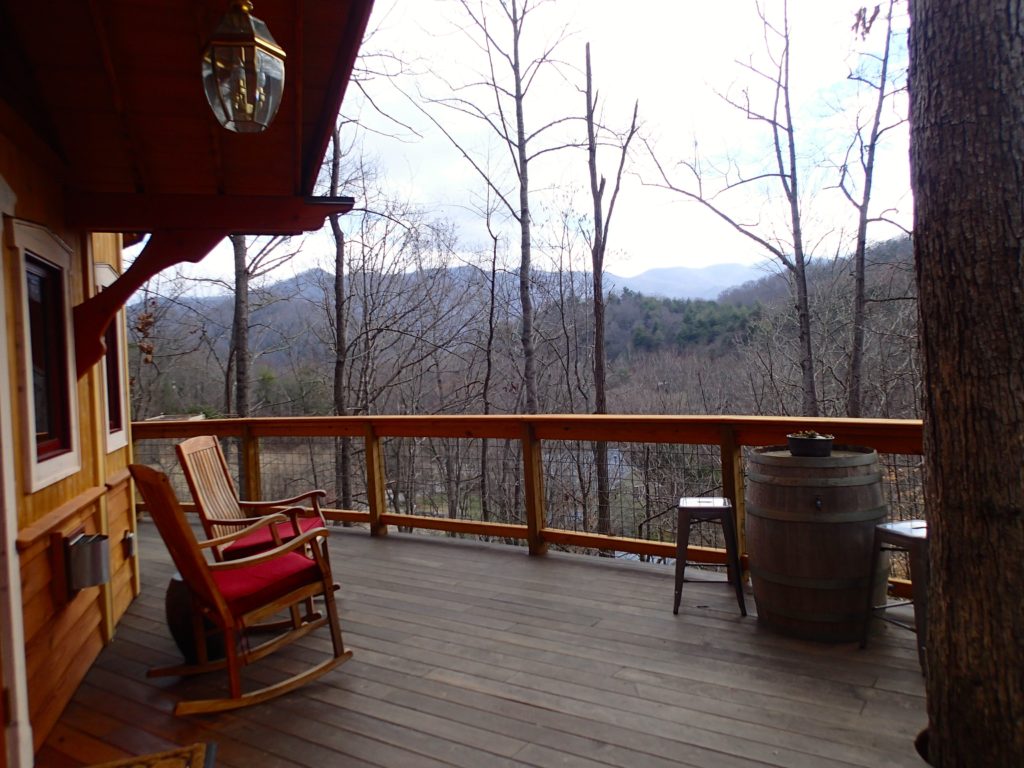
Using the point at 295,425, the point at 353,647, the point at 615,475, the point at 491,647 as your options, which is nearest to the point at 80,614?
the point at 353,647

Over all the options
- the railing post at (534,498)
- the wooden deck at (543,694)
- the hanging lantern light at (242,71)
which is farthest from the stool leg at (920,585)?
the hanging lantern light at (242,71)

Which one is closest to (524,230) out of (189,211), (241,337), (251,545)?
(241,337)

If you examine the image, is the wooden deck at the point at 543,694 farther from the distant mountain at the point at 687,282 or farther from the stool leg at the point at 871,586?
the distant mountain at the point at 687,282

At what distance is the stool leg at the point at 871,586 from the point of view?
113 inches

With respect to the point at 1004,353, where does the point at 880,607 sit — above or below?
below

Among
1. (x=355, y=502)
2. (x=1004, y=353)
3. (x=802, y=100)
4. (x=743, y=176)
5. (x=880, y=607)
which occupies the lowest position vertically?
(x=355, y=502)

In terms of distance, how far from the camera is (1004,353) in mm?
1906

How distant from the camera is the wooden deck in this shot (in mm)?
2230

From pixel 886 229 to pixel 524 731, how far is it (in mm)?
10030

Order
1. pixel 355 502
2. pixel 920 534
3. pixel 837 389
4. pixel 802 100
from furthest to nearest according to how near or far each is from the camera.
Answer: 1. pixel 837 389
2. pixel 802 100
3. pixel 355 502
4. pixel 920 534

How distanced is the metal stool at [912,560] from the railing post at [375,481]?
3447 millimetres

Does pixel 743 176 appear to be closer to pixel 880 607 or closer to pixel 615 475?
pixel 615 475

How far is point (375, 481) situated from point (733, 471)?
2703mm

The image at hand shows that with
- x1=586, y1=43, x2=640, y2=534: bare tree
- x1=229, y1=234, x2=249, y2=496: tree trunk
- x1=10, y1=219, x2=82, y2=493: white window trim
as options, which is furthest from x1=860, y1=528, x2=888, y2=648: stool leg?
x1=229, y1=234, x2=249, y2=496: tree trunk
